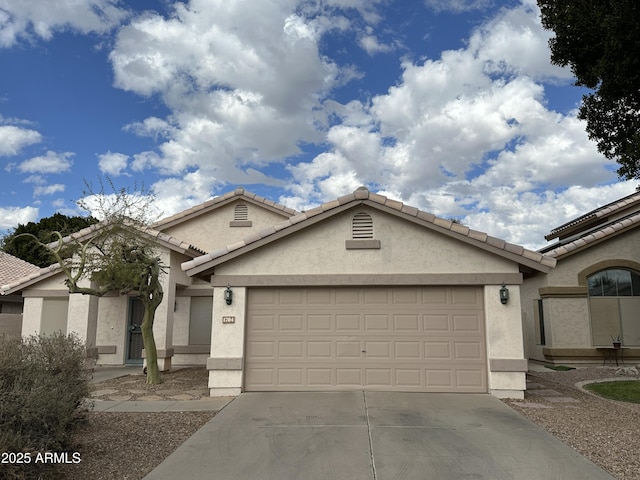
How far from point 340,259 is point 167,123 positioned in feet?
35.4

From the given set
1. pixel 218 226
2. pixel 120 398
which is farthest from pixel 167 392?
pixel 218 226

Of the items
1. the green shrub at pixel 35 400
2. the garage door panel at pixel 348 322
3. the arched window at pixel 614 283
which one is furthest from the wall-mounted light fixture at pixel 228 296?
the arched window at pixel 614 283

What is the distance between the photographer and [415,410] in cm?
838

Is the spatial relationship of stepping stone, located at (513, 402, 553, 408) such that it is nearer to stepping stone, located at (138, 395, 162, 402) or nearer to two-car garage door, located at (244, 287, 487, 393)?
two-car garage door, located at (244, 287, 487, 393)

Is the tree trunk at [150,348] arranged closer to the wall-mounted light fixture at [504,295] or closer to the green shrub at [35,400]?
the green shrub at [35,400]

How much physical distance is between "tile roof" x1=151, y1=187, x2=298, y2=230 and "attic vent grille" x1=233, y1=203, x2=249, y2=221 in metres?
0.41

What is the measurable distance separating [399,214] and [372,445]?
5.20 meters

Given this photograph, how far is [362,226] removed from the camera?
34.4ft

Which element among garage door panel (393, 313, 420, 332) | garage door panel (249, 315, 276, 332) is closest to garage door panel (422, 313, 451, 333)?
garage door panel (393, 313, 420, 332)

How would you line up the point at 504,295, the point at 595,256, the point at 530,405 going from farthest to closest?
the point at 595,256 < the point at 504,295 < the point at 530,405

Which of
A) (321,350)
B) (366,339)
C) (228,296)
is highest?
(228,296)

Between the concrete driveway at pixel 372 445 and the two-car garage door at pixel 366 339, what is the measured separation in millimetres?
1041

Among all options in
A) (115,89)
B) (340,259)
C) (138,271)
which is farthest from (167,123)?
(340,259)

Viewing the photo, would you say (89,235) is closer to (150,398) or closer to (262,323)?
(150,398)
